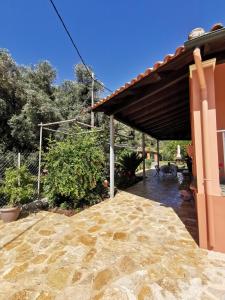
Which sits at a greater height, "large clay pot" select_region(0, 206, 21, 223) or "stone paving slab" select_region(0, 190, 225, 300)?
"large clay pot" select_region(0, 206, 21, 223)

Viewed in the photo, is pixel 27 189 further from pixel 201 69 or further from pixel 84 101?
pixel 84 101

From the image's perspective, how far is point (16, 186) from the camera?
16.5 ft

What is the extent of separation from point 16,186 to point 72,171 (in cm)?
167

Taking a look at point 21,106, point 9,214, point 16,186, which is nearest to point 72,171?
point 16,186

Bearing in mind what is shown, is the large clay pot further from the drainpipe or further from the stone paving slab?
the drainpipe

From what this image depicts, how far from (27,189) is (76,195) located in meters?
1.48

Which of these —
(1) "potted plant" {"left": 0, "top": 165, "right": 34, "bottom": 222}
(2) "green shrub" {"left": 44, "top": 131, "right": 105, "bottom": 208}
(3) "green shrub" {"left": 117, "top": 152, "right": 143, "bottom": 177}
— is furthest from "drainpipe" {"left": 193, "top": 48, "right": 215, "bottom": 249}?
(3) "green shrub" {"left": 117, "top": 152, "right": 143, "bottom": 177}

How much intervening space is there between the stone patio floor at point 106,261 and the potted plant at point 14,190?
Answer: 0.30 metres

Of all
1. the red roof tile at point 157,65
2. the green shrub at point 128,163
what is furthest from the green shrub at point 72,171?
the green shrub at point 128,163

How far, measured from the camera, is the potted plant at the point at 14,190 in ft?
15.3

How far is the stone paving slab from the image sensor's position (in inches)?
86.7

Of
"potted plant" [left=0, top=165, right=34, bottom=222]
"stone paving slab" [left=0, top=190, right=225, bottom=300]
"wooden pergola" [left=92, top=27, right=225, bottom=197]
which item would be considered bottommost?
"stone paving slab" [left=0, top=190, right=225, bottom=300]

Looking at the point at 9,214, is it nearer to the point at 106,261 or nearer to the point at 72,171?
the point at 72,171

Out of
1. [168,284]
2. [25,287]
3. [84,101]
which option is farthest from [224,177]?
[84,101]
